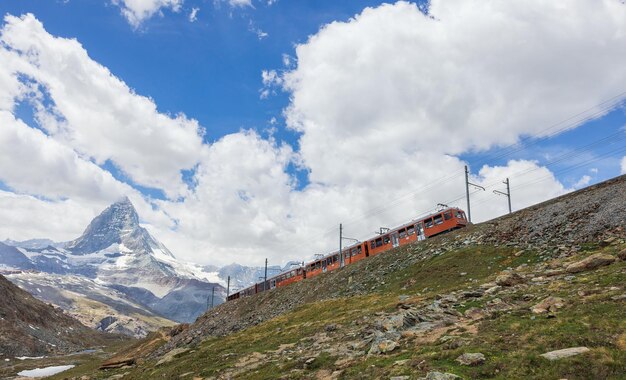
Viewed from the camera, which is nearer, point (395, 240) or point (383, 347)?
point (383, 347)

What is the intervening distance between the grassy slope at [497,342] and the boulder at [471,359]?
12.2 inches

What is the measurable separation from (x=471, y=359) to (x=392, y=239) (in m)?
55.1

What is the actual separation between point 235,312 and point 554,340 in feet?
238

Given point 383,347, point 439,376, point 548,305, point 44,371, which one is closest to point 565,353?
point 439,376

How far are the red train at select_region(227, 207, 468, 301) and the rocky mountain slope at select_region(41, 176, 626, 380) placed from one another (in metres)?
6.78

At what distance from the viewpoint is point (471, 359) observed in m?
17.0

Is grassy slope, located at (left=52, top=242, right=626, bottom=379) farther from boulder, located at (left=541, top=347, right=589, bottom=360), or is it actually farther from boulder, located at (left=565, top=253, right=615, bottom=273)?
boulder, located at (left=565, top=253, right=615, bottom=273)

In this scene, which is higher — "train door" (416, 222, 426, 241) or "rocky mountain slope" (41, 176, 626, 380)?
"train door" (416, 222, 426, 241)

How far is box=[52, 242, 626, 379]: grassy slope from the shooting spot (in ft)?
50.0

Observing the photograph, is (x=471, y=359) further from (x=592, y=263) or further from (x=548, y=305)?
(x=592, y=263)

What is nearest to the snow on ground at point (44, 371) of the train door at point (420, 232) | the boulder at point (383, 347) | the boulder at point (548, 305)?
the train door at point (420, 232)

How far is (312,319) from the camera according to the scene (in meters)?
45.2

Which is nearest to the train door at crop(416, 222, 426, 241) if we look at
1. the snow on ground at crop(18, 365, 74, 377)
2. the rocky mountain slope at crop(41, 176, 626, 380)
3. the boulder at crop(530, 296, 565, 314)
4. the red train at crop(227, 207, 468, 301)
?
the red train at crop(227, 207, 468, 301)

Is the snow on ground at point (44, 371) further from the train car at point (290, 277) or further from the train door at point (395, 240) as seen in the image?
the train door at point (395, 240)
